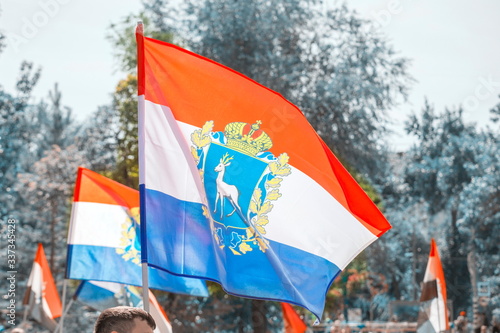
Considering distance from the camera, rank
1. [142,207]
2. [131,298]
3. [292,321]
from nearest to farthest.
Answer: [142,207] → [131,298] → [292,321]

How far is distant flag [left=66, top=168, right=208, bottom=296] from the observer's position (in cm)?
1167

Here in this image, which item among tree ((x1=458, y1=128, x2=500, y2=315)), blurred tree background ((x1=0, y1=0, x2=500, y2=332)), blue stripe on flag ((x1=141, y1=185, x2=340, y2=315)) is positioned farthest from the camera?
tree ((x1=458, y1=128, x2=500, y2=315))

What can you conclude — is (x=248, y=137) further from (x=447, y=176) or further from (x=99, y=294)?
(x=447, y=176)

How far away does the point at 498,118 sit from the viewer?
4031cm

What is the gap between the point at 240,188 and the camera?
690 centimetres

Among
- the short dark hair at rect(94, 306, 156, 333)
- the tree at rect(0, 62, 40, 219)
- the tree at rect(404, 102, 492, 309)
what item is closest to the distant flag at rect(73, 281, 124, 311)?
the short dark hair at rect(94, 306, 156, 333)

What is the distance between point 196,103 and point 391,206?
1729 inches

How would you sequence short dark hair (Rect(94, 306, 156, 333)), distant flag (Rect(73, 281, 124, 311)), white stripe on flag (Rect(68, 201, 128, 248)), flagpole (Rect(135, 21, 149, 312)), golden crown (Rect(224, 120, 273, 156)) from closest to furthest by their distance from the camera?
short dark hair (Rect(94, 306, 156, 333)), flagpole (Rect(135, 21, 149, 312)), golden crown (Rect(224, 120, 273, 156)), white stripe on flag (Rect(68, 201, 128, 248)), distant flag (Rect(73, 281, 124, 311))

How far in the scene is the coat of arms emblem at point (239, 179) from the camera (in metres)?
6.75

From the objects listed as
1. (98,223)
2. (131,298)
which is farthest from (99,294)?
(98,223)

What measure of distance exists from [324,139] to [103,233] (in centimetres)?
1440

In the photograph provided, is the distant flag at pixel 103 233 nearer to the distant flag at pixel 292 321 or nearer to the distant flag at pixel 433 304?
the distant flag at pixel 292 321

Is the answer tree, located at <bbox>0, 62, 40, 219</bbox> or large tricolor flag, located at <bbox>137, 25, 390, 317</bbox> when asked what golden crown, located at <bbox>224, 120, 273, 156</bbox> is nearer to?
large tricolor flag, located at <bbox>137, 25, 390, 317</bbox>

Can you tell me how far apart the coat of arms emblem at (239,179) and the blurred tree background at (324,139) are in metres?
17.3
